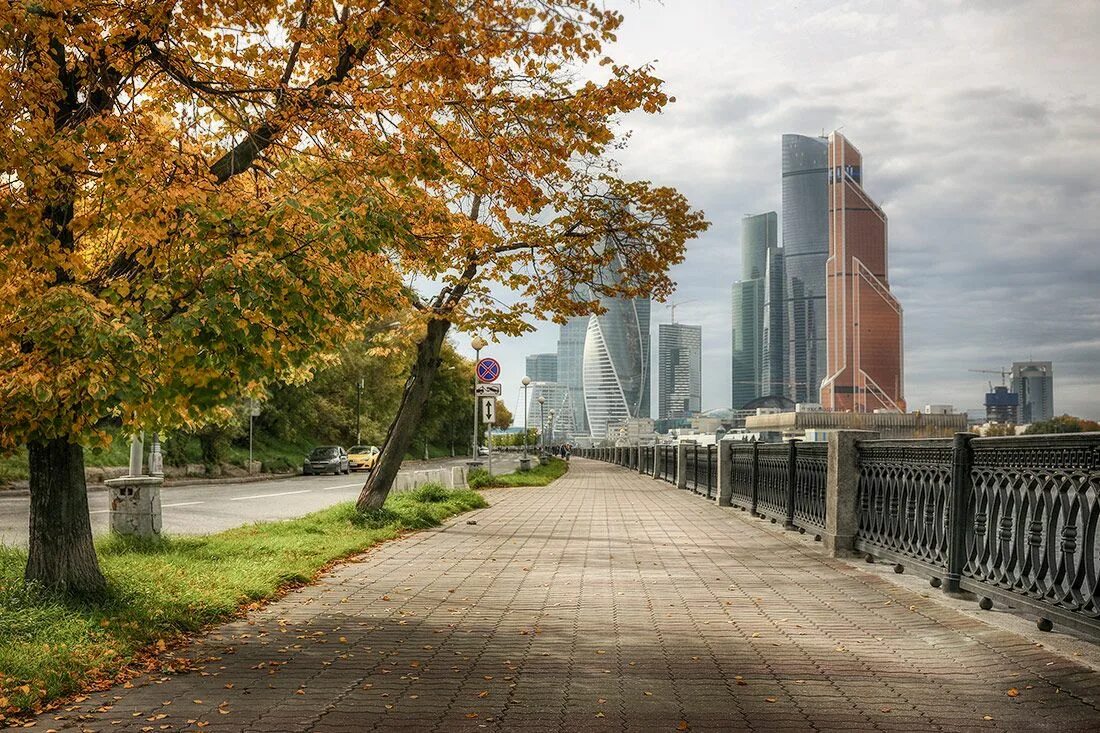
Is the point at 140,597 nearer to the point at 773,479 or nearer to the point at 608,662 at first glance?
the point at 608,662

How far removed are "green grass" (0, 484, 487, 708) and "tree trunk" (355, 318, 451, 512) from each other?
1.76 metres

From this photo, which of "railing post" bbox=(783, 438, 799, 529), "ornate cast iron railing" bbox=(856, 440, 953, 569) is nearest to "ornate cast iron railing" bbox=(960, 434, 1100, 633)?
"ornate cast iron railing" bbox=(856, 440, 953, 569)

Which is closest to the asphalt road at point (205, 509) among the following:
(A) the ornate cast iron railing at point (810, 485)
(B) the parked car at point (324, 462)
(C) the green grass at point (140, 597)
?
(C) the green grass at point (140, 597)

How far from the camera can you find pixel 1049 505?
6.07 meters

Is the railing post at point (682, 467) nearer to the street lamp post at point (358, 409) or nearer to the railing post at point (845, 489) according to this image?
the railing post at point (845, 489)

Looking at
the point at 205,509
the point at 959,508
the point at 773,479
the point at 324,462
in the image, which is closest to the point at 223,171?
the point at 959,508

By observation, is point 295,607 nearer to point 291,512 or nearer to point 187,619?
point 187,619

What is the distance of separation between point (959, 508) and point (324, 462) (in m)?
41.3

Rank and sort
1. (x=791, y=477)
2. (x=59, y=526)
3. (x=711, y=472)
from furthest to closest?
(x=711, y=472) < (x=791, y=477) < (x=59, y=526)

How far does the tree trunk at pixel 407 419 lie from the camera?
50.5 ft

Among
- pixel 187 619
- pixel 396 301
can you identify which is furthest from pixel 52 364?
pixel 396 301

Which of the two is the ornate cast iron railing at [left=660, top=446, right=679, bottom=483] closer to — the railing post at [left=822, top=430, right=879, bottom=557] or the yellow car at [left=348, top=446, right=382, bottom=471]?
the yellow car at [left=348, top=446, right=382, bottom=471]

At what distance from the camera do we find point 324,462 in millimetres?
46188

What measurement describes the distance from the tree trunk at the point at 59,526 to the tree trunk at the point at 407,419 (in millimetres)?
8095
